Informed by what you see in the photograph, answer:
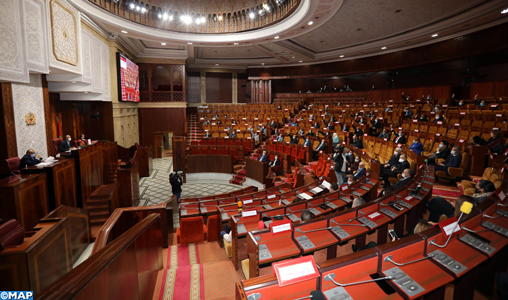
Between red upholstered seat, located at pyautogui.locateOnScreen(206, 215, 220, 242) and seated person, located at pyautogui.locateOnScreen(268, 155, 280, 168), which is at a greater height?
seated person, located at pyautogui.locateOnScreen(268, 155, 280, 168)

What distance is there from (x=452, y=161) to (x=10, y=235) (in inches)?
301

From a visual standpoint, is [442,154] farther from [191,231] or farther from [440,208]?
[191,231]

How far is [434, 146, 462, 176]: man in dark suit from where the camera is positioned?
561cm

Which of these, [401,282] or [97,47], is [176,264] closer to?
[401,282]

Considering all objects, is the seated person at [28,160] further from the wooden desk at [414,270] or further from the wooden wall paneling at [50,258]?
the wooden desk at [414,270]

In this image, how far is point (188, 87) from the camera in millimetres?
18984

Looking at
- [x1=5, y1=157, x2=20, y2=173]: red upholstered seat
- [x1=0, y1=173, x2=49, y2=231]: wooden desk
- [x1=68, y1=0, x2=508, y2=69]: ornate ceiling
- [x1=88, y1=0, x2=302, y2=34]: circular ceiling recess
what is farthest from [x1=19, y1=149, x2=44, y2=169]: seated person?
[x1=88, y1=0, x2=302, y2=34]: circular ceiling recess

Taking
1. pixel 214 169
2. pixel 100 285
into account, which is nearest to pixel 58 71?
pixel 214 169

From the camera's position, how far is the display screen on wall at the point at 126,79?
1081 cm

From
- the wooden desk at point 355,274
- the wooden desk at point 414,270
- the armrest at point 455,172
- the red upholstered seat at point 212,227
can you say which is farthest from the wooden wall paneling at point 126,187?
the armrest at point 455,172

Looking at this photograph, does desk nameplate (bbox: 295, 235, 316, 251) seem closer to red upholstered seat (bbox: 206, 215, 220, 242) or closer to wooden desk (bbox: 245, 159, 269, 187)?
red upholstered seat (bbox: 206, 215, 220, 242)

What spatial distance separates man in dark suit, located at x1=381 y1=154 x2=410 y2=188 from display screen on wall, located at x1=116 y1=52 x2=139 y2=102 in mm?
10280

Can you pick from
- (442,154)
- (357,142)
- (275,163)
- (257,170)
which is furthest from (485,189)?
(257,170)

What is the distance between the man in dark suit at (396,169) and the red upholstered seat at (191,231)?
4353 mm
